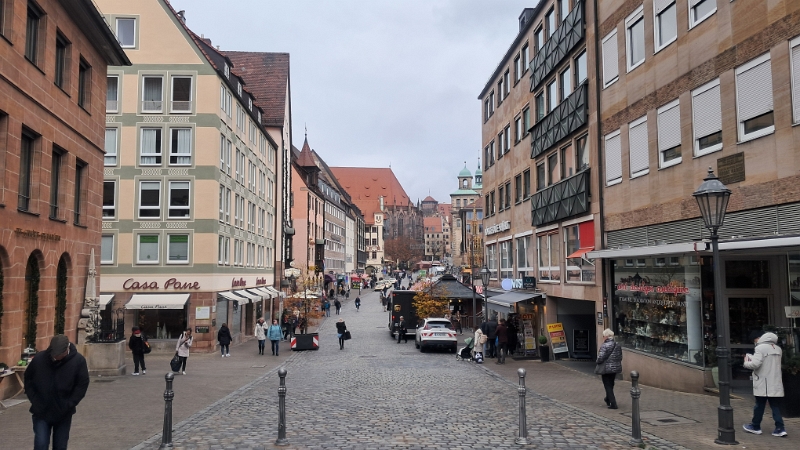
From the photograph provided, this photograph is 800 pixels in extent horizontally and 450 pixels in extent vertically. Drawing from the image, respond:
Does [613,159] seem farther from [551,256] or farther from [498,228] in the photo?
[498,228]

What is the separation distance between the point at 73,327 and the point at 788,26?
18946 millimetres

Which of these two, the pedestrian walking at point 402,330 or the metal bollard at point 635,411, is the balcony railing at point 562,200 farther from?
the metal bollard at point 635,411

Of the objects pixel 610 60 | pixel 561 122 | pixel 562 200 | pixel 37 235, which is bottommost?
pixel 37 235

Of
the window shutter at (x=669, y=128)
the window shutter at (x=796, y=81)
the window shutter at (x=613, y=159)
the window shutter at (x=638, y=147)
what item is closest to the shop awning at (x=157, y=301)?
the window shutter at (x=613, y=159)

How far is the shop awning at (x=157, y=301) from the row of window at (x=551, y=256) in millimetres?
15970

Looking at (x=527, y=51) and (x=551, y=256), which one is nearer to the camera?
(x=551, y=256)

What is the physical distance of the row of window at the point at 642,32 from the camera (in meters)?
16.2

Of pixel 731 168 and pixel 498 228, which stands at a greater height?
pixel 498 228

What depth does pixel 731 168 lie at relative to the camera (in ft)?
47.9

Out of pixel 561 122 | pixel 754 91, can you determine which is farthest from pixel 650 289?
pixel 561 122

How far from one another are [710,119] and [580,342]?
1326 cm

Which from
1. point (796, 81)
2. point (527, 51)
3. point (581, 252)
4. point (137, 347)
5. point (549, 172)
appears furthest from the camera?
point (527, 51)

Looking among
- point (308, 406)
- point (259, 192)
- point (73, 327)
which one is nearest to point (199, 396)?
point (308, 406)

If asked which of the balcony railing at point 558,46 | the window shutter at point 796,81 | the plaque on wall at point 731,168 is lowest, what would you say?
the plaque on wall at point 731,168
